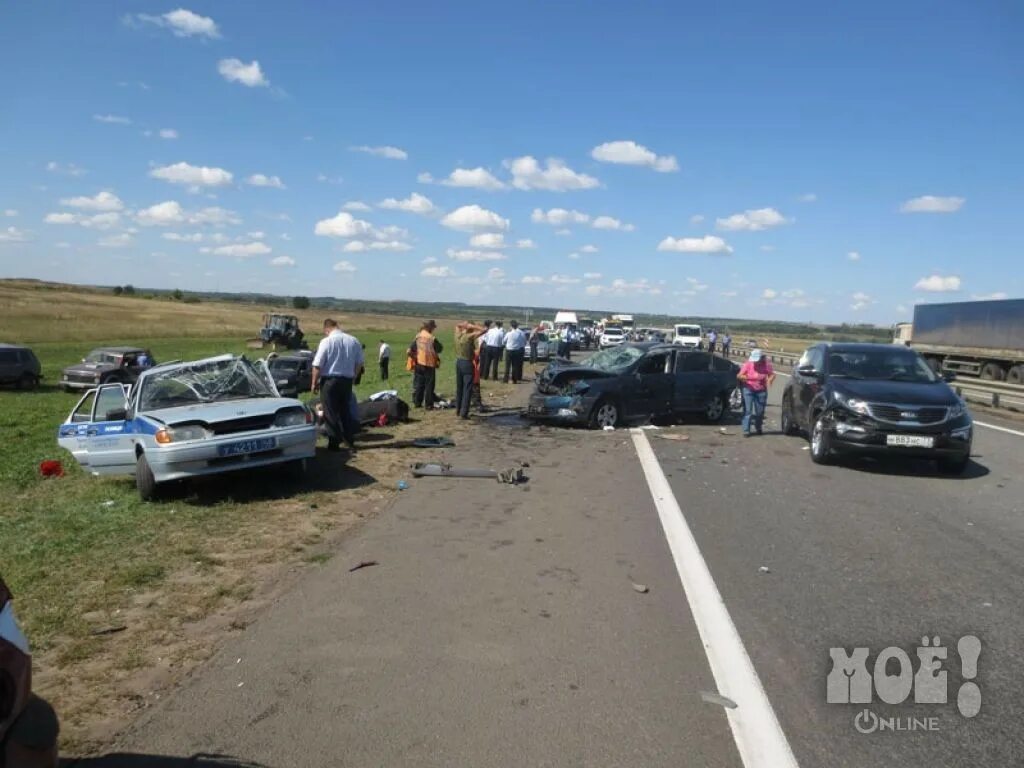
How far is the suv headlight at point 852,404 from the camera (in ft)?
33.1

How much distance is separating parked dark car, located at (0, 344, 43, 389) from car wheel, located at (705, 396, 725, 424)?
23091 mm

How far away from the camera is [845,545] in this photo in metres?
6.59

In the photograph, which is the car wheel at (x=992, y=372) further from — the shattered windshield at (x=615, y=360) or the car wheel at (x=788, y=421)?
the shattered windshield at (x=615, y=360)

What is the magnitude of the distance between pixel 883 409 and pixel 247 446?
26.0 ft

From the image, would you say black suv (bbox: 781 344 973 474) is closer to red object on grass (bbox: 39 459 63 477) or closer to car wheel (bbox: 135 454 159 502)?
car wheel (bbox: 135 454 159 502)

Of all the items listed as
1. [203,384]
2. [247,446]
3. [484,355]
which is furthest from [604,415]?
[484,355]

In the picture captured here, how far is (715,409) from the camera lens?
16.0 meters

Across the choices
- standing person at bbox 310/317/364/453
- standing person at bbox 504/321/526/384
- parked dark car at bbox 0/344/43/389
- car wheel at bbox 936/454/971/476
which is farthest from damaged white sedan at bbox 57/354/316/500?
parked dark car at bbox 0/344/43/389

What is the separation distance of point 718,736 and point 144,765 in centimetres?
244

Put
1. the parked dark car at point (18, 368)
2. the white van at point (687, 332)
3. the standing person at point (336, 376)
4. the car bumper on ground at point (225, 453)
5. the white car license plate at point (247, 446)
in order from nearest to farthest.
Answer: the car bumper on ground at point (225, 453) < the white car license plate at point (247, 446) < the standing person at point (336, 376) < the parked dark car at point (18, 368) < the white van at point (687, 332)

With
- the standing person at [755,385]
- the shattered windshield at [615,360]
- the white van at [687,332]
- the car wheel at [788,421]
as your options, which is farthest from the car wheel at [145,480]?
the white van at [687,332]

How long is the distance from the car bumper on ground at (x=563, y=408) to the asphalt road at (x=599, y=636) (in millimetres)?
5667

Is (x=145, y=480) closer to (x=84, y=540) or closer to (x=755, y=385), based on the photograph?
(x=84, y=540)

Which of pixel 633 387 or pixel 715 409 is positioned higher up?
pixel 633 387
